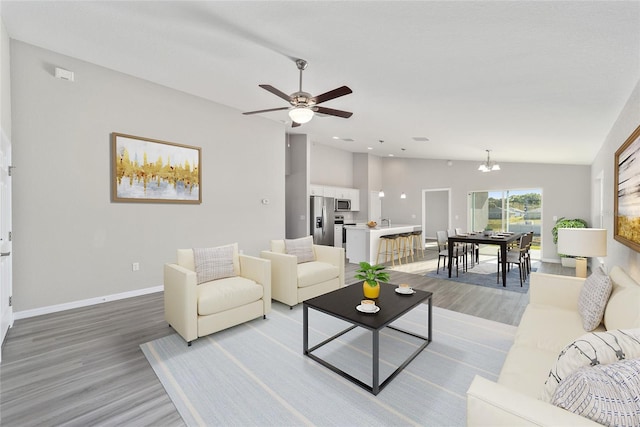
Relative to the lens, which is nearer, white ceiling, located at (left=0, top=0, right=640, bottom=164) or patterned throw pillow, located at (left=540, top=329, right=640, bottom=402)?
patterned throw pillow, located at (left=540, top=329, right=640, bottom=402)

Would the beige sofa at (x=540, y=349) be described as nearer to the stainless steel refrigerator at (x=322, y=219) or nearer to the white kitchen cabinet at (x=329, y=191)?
the stainless steel refrigerator at (x=322, y=219)

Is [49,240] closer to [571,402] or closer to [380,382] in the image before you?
[380,382]

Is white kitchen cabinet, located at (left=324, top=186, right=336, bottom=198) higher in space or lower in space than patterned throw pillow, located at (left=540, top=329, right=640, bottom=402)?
higher

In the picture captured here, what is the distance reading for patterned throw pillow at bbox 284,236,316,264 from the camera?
164 inches

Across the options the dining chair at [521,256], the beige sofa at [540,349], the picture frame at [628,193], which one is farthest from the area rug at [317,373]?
the dining chair at [521,256]

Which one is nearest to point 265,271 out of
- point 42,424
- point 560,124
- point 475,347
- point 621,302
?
point 42,424

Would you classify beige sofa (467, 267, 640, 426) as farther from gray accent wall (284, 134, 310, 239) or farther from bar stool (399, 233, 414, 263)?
gray accent wall (284, 134, 310, 239)

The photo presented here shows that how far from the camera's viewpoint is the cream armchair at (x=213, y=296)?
2.67 metres

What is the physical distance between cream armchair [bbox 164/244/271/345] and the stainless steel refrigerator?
4107 millimetres

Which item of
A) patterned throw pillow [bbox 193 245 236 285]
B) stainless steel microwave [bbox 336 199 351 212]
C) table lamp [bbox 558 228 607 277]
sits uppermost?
stainless steel microwave [bbox 336 199 351 212]

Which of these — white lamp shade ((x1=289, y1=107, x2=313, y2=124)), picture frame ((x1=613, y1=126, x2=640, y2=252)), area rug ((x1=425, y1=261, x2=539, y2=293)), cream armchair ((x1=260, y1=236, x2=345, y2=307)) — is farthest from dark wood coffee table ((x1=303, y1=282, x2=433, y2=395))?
area rug ((x1=425, y1=261, x2=539, y2=293))

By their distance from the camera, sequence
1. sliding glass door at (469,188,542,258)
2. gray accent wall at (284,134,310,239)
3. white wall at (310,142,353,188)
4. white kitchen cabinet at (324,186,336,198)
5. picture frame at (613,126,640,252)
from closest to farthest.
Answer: picture frame at (613,126,640,252)
gray accent wall at (284,134,310,239)
sliding glass door at (469,188,542,258)
white kitchen cabinet at (324,186,336,198)
white wall at (310,142,353,188)

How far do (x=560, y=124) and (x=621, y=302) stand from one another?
289 cm

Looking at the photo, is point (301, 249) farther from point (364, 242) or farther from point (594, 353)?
point (594, 353)
